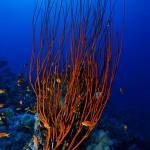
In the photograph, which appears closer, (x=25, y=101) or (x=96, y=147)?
(x=96, y=147)

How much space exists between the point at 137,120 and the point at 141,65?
219 ft

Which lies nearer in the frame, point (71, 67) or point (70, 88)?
point (70, 88)

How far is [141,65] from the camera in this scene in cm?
8488

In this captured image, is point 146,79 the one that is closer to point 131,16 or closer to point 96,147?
point 131,16

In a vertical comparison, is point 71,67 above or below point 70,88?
above

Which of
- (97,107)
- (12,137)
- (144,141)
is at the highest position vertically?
(97,107)

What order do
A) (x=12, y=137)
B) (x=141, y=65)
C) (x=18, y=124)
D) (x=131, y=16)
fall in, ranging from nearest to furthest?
(x=12, y=137), (x=18, y=124), (x=141, y=65), (x=131, y=16)

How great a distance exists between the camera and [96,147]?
5496 mm

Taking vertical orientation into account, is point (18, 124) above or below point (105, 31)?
below

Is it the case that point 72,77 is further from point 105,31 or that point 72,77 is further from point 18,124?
point 18,124

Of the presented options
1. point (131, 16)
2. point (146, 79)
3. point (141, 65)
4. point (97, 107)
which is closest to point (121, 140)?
point (97, 107)

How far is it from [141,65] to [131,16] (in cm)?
2082

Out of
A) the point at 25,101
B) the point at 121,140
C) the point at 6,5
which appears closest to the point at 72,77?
the point at 121,140

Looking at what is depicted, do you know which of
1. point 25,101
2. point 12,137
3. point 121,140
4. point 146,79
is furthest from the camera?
point 146,79
